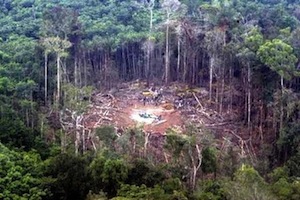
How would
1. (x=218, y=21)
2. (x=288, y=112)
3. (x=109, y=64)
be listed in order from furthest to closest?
(x=109, y=64), (x=218, y=21), (x=288, y=112)

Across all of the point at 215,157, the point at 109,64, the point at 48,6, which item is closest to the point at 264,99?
the point at 215,157

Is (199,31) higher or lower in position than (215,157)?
higher

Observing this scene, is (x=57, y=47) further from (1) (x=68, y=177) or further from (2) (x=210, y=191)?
(2) (x=210, y=191)

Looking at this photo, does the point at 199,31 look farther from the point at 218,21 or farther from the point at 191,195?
the point at 191,195

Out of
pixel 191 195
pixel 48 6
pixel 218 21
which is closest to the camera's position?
pixel 191 195

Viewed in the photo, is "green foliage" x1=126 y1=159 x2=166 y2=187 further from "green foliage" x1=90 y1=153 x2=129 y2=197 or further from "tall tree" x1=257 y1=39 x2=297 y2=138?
"tall tree" x1=257 y1=39 x2=297 y2=138

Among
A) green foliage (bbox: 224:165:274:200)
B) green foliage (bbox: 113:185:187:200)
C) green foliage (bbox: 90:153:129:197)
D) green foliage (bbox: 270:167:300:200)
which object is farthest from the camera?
green foliage (bbox: 90:153:129:197)

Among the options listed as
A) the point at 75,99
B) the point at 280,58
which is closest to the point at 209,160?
the point at 280,58

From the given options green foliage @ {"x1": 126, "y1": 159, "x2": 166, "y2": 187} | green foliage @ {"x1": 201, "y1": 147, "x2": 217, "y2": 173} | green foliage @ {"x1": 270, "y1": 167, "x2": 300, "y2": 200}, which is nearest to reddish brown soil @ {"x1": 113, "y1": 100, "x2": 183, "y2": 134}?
green foliage @ {"x1": 126, "y1": 159, "x2": 166, "y2": 187}
